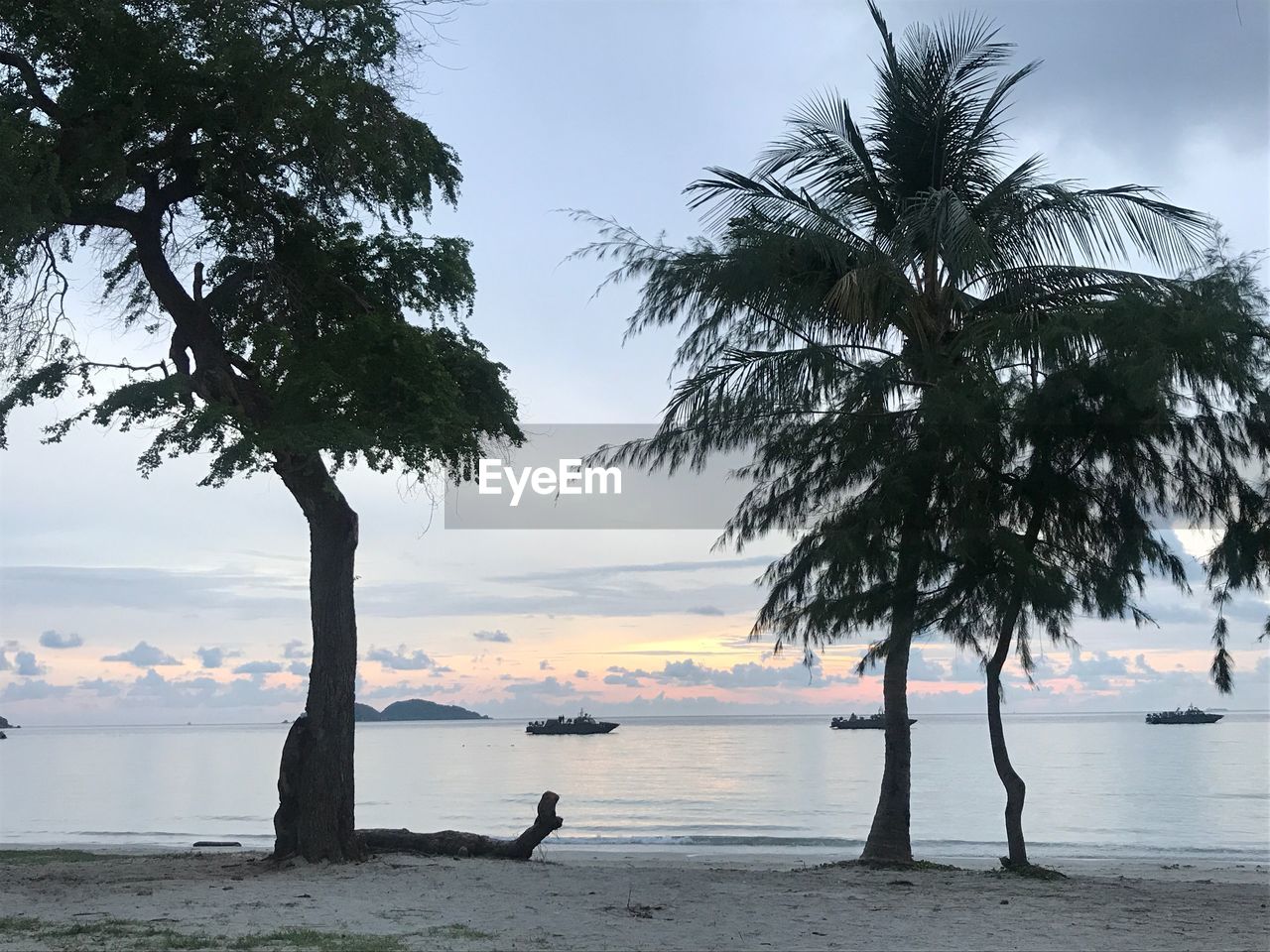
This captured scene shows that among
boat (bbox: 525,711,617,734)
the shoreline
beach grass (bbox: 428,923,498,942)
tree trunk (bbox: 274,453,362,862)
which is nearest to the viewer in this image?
beach grass (bbox: 428,923,498,942)

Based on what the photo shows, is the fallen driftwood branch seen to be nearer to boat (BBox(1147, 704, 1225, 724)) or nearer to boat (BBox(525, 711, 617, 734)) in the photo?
boat (BBox(525, 711, 617, 734))

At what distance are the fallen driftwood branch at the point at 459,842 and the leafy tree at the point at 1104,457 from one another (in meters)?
5.97

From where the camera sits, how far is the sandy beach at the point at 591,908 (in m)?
8.21

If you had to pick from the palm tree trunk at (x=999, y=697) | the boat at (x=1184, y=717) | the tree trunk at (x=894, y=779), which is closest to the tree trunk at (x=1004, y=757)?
the palm tree trunk at (x=999, y=697)

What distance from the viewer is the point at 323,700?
13.5m

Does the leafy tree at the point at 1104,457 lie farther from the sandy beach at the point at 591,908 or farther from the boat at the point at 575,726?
the boat at the point at 575,726

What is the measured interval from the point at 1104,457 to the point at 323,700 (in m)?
9.24

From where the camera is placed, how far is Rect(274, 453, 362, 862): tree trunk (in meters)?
→ 13.3

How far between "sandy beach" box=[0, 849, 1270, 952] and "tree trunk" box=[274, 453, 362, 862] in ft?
1.57

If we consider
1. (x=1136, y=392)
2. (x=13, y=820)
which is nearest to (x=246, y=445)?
(x=1136, y=392)

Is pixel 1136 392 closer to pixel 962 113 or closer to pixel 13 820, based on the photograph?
pixel 962 113

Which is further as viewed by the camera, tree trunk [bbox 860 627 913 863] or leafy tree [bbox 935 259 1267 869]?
tree trunk [bbox 860 627 913 863]

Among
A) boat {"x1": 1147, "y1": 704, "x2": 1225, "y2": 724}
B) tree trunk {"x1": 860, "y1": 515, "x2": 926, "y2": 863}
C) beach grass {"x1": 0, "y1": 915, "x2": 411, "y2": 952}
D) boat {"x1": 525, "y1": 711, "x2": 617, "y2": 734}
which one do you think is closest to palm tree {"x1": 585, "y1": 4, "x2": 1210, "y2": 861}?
tree trunk {"x1": 860, "y1": 515, "x2": 926, "y2": 863}

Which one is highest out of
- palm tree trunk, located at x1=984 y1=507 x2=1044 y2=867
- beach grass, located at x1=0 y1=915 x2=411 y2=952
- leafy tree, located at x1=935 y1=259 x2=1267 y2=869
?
leafy tree, located at x1=935 y1=259 x2=1267 y2=869
